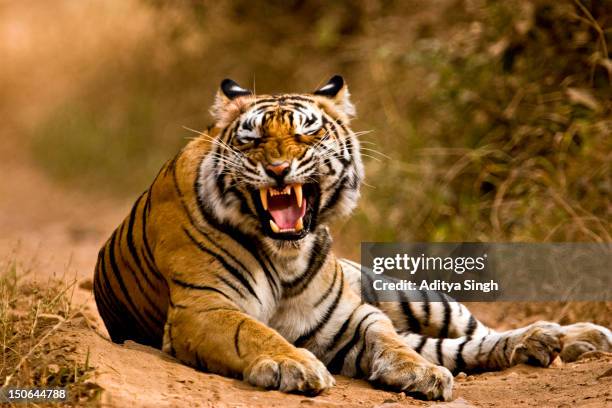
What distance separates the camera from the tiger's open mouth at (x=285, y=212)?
4.50 m

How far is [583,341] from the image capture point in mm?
5141

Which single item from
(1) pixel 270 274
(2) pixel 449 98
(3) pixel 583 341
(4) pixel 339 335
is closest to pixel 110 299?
(1) pixel 270 274

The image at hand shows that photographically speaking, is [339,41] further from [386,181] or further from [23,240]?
[23,240]

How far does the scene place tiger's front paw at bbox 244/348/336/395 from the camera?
13.2 ft

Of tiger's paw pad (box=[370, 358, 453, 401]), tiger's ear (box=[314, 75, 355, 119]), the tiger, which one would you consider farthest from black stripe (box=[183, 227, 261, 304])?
tiger's ear (box=[314, 75, 355, 119])

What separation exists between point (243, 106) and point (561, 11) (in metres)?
3.74

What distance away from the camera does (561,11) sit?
304 inches

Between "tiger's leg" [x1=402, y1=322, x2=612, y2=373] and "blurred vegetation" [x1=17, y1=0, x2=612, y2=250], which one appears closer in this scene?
"tiger's leg" [x1=402, y1=322, x2=612, y2=373]

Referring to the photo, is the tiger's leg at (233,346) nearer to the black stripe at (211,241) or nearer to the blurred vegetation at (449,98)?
the black stripe at (211,241)

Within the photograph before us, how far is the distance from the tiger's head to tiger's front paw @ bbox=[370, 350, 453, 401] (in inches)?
26.7

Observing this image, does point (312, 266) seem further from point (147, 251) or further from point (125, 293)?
point (125, 293)

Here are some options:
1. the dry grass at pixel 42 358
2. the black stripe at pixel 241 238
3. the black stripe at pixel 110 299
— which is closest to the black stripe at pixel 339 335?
the black stripe at pixel 241 238

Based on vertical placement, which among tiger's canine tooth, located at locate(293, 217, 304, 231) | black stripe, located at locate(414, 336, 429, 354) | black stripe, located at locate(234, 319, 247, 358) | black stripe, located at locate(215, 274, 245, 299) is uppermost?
tiger's canine tooth, located at locate(293, 217, 304, 231)

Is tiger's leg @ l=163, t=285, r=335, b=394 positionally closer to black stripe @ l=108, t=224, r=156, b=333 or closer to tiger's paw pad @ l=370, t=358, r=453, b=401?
tiger's paw pad @ l=370, t=358, r=453, b=401
